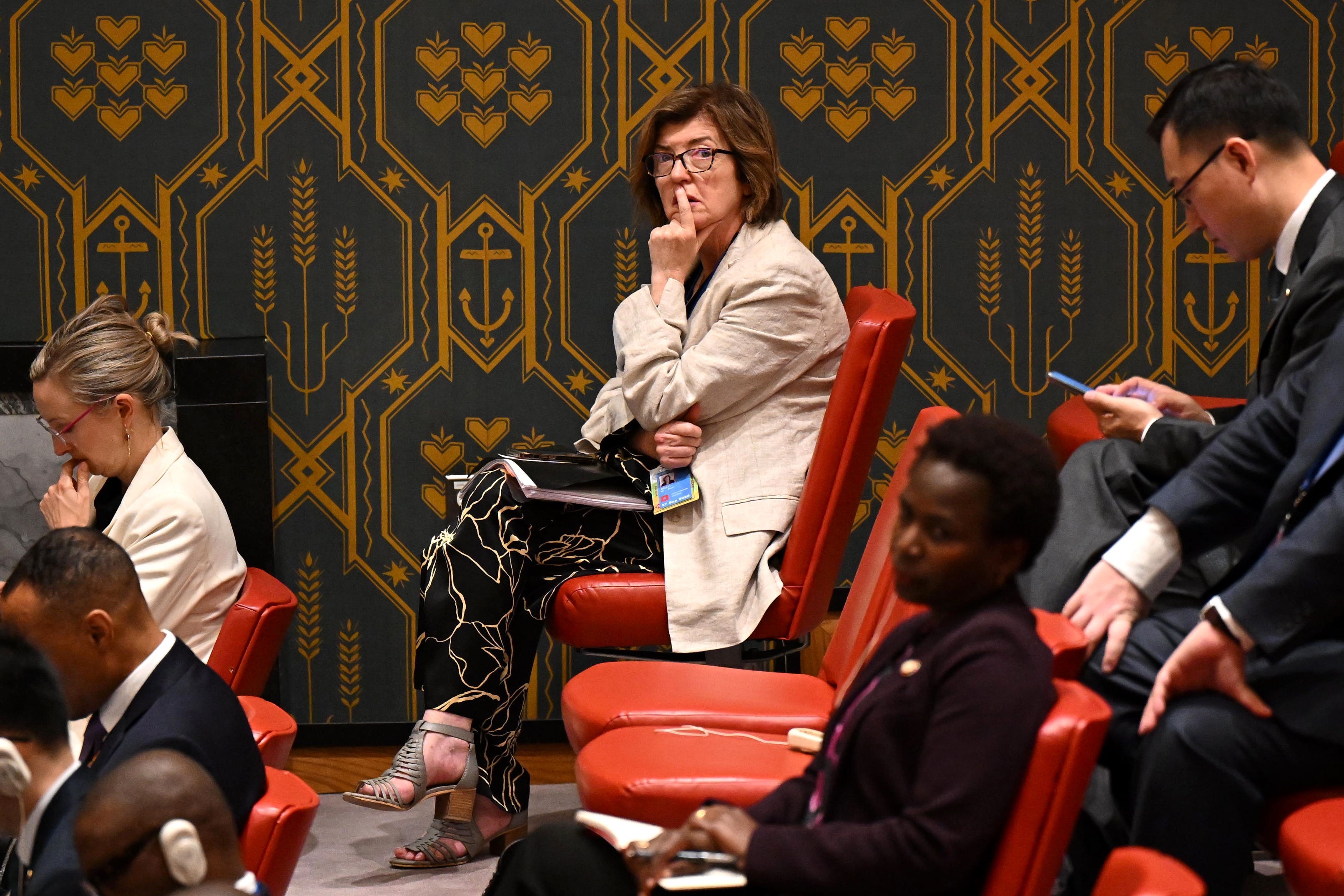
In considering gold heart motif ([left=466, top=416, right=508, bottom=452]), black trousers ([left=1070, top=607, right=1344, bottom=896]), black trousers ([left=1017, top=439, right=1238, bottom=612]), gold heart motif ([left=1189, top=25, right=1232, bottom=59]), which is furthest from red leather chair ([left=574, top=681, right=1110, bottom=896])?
gold heart motif ([left=1189, top=25, right=1232, bottom=59])

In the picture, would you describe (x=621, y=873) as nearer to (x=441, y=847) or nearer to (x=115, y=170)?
(x=441, y=847)

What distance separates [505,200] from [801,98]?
0.85 m

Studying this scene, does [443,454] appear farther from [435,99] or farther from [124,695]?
[124,695]

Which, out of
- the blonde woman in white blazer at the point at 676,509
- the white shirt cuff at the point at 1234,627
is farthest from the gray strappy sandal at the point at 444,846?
the white shirt cuff at the point at 1234,627

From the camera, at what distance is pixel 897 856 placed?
1.34m

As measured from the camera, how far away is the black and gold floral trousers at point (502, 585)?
113 inches

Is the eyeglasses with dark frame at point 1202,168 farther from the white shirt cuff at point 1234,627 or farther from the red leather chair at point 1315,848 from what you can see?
the red leather chair at point 1315,848

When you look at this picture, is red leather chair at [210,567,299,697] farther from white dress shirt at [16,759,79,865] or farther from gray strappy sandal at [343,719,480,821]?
white dress shirt at [16,759,79,865]

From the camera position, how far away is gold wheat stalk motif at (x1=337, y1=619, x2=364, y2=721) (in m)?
3.90

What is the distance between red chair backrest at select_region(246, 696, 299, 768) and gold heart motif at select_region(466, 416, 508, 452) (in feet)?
4.73

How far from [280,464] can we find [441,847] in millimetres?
1357

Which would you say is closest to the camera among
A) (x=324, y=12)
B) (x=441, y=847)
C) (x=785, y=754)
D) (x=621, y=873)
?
(x=621, y=873)

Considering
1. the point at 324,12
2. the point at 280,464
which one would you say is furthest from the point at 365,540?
the point at 324,12

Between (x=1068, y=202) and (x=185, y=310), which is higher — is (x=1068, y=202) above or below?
above
